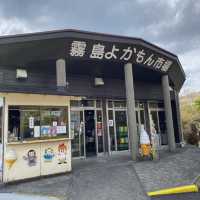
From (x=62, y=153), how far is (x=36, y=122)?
53.9 inches

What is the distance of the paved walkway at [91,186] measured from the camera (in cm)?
524

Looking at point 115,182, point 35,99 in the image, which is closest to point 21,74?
point 35,99

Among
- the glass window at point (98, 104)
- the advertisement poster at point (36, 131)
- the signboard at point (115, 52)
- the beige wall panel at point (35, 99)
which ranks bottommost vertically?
the advertisement poster at point (36, 131)

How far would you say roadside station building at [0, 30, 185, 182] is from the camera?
21.7 feet

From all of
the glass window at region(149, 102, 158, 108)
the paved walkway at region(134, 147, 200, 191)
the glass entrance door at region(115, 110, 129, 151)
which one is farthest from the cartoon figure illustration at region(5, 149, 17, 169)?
the glass window at region(149, 102, 158, 108)

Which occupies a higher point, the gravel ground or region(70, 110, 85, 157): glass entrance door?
region(70, 110, 85, 157): glass entrance door

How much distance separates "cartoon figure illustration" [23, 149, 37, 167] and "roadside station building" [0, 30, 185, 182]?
3cm

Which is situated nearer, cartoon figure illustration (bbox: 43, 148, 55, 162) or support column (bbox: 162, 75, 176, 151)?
cartoon figure illustration (bbox: 43, 148, 55, 162)

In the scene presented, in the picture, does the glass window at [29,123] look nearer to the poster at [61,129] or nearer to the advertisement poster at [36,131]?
the advertisement poster at [36,131]

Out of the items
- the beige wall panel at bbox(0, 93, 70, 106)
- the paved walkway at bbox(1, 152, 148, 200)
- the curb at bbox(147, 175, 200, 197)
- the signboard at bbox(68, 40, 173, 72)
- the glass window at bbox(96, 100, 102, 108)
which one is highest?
the signboard at bbox(68, 40, 173, 72)

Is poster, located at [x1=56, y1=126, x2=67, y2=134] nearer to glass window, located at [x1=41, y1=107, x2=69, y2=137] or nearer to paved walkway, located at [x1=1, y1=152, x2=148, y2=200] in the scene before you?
glass window, located at [x1=41, y1=107, x2=69, y2=137]

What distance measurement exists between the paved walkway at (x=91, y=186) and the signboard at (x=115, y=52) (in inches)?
174

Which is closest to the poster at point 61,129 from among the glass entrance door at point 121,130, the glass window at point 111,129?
the glass window at point 111,129

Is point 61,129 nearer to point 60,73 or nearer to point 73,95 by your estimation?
point 73,95
